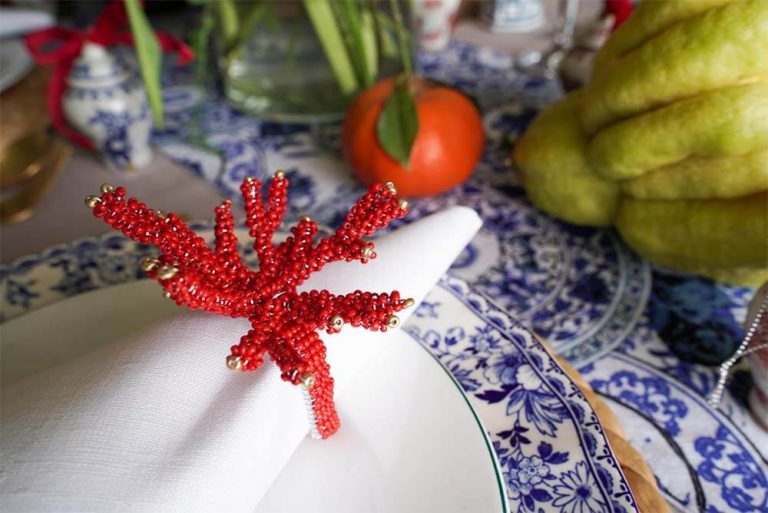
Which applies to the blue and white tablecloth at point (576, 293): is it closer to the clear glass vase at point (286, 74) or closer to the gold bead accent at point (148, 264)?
the clear glass vase at point (286, 74)

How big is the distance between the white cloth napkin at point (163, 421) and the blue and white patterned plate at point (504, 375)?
4cm

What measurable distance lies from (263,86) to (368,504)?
0.41 metres

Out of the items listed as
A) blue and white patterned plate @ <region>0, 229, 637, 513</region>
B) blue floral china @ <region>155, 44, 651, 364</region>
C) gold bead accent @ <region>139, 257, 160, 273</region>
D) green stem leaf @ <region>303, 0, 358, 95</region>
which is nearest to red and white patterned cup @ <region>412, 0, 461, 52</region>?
blue floral china @ <region>155, 44, 651, 364</region>

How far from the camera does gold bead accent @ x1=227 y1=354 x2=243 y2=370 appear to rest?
203 millimetres

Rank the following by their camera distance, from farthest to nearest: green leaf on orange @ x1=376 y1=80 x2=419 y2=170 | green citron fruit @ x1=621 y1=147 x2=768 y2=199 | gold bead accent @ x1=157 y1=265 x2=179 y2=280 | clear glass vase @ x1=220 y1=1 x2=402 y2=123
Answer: clear glass vase @ x1=220 y1=1 x2=402 y2=123, green leaf on orange @ x1=376 y1=80 x2=419 y2=170, green citron fruit @ x1=621 y1=147 x2=768 y2=199, gold bead accent @ x1=157 y1=265 x2=179 y2=280

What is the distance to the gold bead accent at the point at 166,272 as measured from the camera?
191 millimetres

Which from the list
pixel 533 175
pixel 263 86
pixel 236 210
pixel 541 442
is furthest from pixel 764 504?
pixel 263 86

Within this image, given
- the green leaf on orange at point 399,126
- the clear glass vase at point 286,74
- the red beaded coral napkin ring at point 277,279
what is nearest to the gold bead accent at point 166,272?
the red beaded coral napkin ring at point 277,279

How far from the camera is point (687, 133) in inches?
11.7

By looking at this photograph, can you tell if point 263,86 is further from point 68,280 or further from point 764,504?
point 764,504

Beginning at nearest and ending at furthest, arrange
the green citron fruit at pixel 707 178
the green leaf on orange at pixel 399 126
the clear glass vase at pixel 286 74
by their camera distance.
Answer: the green citron fruit at pixel 707 178
the green leaf on orange at pixel 399 126
the clear glass vase at pixel 286 74

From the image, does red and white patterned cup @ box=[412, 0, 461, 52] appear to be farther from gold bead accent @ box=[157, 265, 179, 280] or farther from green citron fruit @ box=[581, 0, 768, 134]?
gold bead accent @ box=[157, 265, 179, 280]

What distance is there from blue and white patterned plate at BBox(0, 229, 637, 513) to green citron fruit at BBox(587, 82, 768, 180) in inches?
4.2

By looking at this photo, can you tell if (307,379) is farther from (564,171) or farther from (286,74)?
(286,74)
